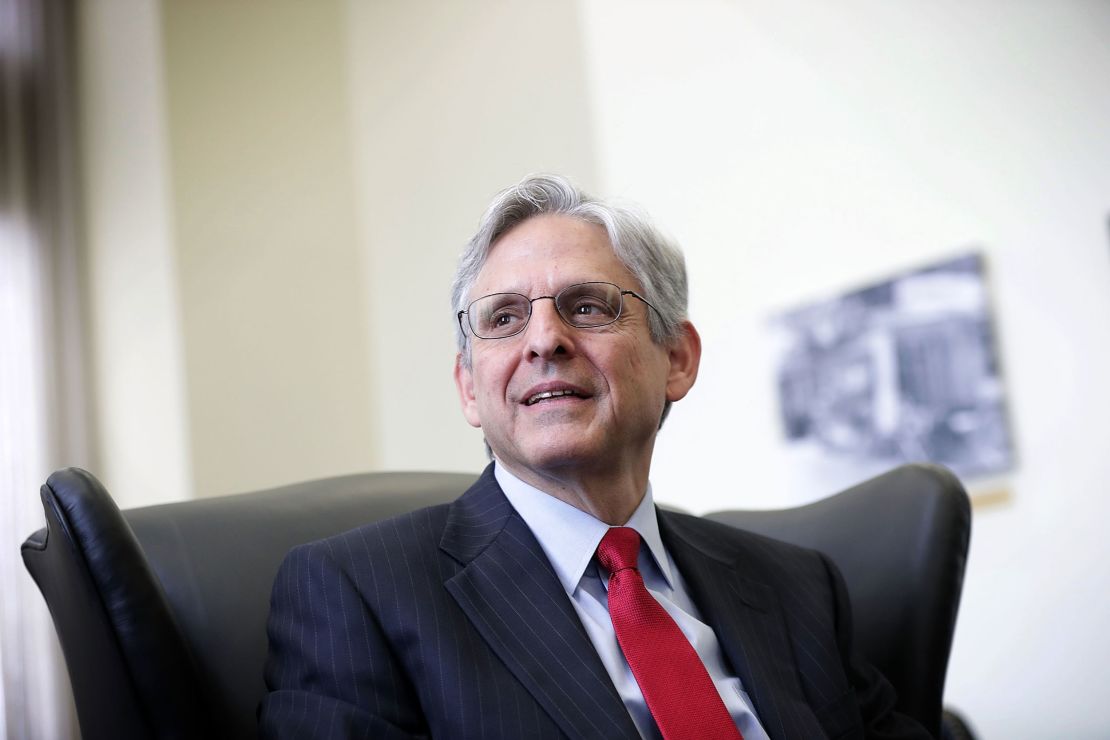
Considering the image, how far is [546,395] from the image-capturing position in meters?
1.55

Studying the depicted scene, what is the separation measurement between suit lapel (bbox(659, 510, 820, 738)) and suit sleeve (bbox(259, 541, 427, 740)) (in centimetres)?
52

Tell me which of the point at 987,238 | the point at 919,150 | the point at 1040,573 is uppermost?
the point at 919,150

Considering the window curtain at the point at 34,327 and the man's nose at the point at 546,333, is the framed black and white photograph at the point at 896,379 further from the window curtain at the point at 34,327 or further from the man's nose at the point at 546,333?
the window curtain at the point at 34,327

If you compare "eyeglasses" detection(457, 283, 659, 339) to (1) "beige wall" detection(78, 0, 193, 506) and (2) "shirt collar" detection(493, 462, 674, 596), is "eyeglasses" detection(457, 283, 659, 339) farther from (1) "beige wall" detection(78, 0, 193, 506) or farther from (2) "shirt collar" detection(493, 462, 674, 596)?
(1) "beige wall" detection(78, 0, 193, 506)

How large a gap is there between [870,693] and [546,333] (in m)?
0.83

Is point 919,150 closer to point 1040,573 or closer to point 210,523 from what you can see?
point 1040,573

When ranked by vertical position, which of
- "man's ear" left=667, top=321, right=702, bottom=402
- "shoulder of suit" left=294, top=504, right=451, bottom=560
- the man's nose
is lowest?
"shoulder of suit" left=294, top=504, right=451, bottom=560

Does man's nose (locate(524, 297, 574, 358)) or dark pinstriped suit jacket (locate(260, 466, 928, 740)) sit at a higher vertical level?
man's nose (locate(524, 297, 574, 358))

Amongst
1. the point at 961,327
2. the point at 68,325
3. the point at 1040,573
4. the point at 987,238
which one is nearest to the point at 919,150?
the point at 987,238

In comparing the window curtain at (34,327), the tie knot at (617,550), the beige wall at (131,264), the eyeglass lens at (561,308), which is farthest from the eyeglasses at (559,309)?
the window curtain at (34,327)

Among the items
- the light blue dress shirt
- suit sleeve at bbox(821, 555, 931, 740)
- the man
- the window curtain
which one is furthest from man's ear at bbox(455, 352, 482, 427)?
the window curtain

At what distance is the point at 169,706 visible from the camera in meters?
1.32

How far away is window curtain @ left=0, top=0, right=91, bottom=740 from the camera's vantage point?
3922mm

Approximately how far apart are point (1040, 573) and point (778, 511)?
1.38 meters
